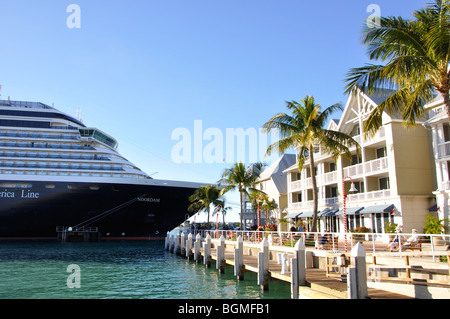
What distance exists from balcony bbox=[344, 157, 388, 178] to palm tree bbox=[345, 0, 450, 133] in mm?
12638

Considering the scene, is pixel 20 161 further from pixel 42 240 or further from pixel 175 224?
pixel 175 224

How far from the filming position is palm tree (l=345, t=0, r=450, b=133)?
38.4 ft

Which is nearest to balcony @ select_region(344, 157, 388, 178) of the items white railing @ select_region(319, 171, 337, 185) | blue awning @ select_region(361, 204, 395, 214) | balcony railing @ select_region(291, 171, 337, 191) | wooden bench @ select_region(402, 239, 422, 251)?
white railing @ select_region(319, 171, 337, 185)

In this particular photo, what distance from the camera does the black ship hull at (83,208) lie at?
40750mm

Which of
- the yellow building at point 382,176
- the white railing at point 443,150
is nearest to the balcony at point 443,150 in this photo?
the white railing at point 443,150

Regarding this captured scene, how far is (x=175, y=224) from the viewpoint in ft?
158

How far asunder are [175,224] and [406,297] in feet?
135

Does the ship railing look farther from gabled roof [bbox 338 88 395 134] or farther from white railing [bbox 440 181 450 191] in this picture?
white railing [bbox 440 181 450 191]

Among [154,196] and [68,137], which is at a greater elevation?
[68,137]

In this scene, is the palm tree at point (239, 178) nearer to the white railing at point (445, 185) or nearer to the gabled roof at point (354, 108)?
the gabled roof at point (354, 108)

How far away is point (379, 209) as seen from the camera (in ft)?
80.8
